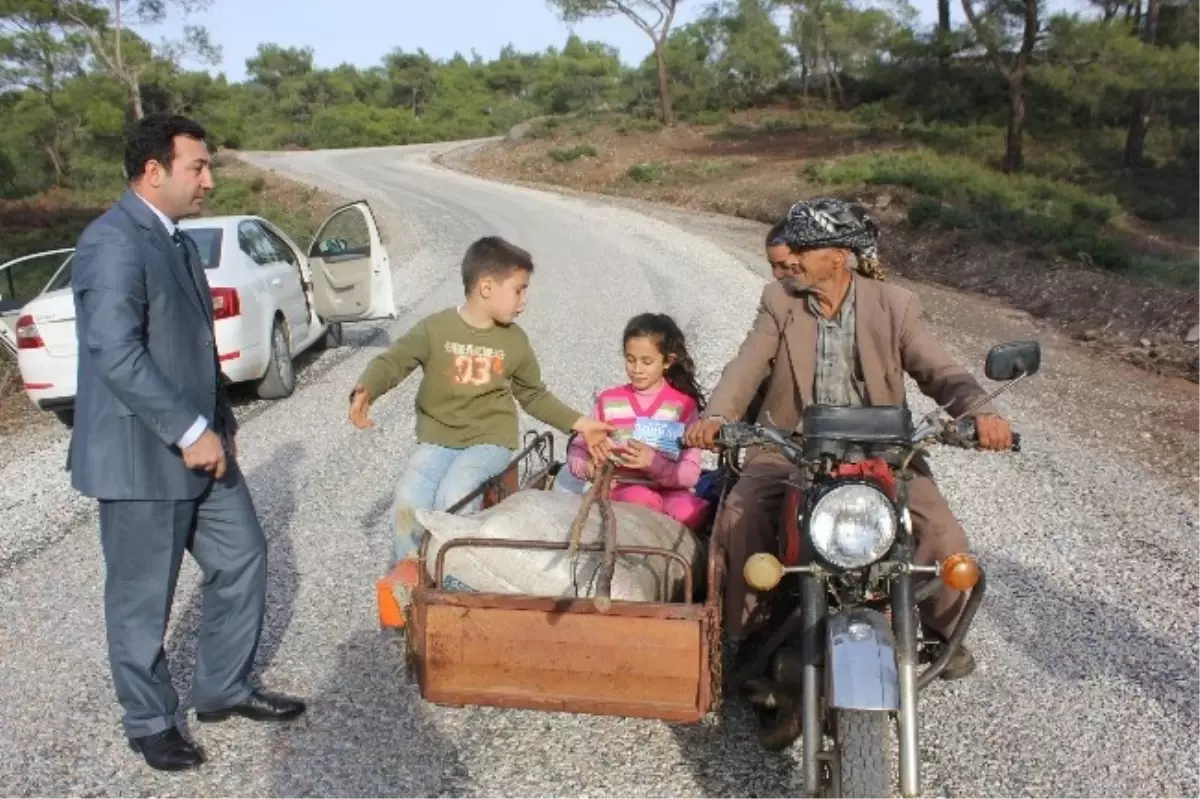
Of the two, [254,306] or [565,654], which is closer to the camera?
[565,654]

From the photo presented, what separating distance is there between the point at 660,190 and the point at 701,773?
1091 inches

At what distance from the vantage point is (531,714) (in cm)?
414

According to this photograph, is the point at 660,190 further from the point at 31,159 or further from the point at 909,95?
the point at 31,159

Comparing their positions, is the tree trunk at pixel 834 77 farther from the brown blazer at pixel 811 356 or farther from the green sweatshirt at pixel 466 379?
the brown blazer at pixel 811 356

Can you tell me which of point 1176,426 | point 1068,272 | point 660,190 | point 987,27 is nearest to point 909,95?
point 987,27

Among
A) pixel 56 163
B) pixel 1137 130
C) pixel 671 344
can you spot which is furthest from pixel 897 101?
pixel 671 344

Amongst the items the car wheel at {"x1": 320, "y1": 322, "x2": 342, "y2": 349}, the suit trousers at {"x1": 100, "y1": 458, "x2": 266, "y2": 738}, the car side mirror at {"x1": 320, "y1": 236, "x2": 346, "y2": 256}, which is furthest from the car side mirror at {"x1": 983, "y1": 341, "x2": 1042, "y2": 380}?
the car wheel at {"x1": 320, "y1": 322, "x2": 342, "y2": 349}

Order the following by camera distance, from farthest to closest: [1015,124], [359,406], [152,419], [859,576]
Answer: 1. [1015,124]
2. [359,406]
3. [152,419]
4. [859,576]

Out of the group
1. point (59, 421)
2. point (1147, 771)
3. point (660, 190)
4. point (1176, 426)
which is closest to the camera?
point (1147, 771)

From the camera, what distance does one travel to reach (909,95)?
4397cm

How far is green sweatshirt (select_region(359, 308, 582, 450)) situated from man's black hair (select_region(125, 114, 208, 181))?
43.9 inches

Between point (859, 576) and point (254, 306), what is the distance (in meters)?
7.28

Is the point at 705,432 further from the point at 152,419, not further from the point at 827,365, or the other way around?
A: the point at 152,419

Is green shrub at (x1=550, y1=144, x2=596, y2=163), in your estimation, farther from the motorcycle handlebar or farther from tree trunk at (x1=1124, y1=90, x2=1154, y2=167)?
the motorcycle handlebar
